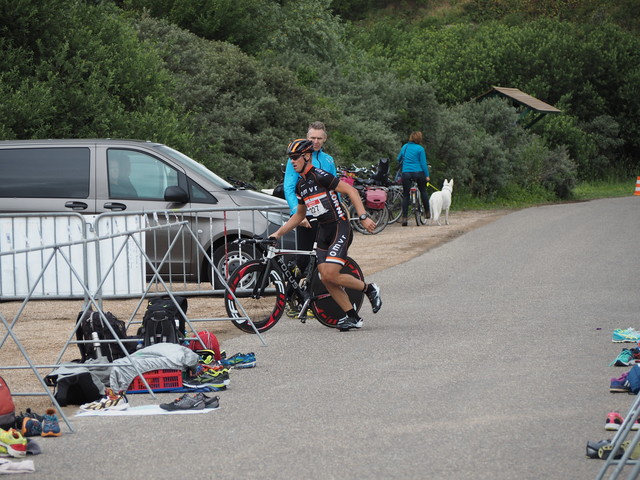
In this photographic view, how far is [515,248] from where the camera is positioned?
20000mm

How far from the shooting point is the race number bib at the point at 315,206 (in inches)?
430

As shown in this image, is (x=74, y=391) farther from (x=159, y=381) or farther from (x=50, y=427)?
(x=50, y=427)

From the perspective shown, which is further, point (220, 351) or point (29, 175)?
point (29, 175)

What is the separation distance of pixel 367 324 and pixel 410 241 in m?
10.6

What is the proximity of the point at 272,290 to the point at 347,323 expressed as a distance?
81 centimetres

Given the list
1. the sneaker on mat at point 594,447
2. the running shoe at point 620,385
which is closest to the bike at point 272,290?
the running shoe at point 620,385

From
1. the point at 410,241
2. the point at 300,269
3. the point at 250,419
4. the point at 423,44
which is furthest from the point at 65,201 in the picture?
the point at 423,44

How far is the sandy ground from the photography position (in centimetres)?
914

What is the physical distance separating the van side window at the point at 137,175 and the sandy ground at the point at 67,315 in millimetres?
1337

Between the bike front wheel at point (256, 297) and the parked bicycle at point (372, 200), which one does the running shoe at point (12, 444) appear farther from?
the parked bicycle at point (372, 200)

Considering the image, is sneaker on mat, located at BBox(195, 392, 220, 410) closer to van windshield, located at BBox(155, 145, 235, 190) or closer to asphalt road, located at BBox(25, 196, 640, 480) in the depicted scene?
asphalt road, located at BBox(25, 196, 640, 480)

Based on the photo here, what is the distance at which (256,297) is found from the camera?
35.7 feet

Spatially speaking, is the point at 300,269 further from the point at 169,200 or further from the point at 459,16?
the point at 459,16

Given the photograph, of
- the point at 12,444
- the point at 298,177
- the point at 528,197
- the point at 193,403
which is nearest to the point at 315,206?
the point at 298,177
